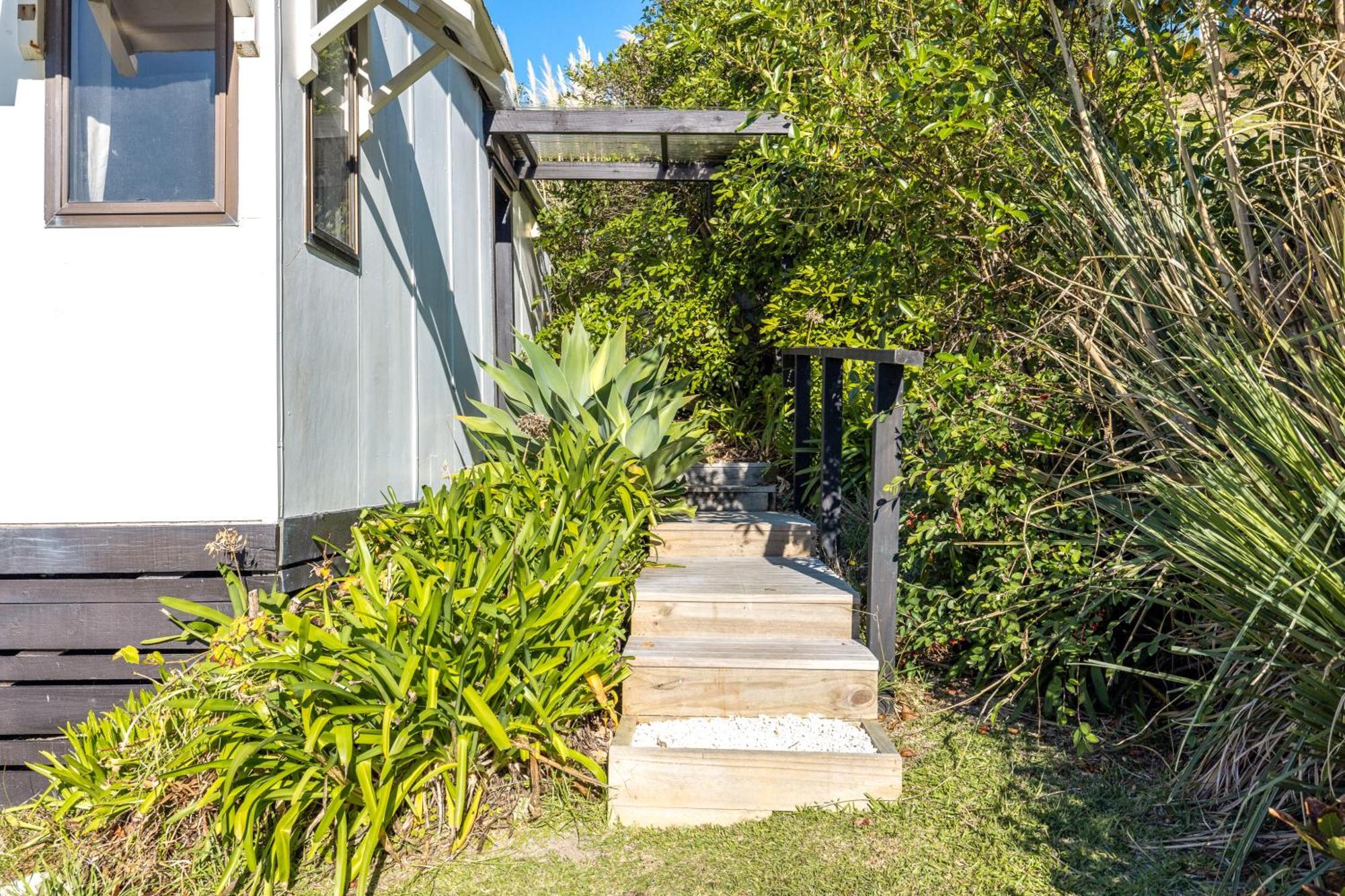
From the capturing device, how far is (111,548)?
311 cm

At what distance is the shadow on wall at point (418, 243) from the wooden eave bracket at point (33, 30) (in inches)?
49.8

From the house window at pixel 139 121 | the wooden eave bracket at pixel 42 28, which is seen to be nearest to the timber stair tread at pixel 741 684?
the house window at pixel 139 121

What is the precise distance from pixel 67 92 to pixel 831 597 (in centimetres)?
324

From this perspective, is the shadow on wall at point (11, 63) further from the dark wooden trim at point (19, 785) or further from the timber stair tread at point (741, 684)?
the timber stair tread at point (741, 684)

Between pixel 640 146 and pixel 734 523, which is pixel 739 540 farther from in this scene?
pixel 640 146

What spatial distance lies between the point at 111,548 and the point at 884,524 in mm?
2699

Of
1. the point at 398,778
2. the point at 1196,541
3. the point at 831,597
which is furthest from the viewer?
the point at 831,597

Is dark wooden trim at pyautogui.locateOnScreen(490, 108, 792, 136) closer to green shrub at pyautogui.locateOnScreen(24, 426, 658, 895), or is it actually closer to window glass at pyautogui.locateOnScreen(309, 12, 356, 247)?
window glass at pyautogui.locateOnScreen(309, 12, 356, 247)

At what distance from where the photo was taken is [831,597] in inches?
148

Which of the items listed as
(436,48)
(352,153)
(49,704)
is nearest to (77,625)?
(49,704)

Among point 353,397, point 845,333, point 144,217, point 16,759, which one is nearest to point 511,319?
point 845,333

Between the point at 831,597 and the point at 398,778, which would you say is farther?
the point at 831,597

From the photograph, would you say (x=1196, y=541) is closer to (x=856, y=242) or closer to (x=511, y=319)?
(x=856, y=242)

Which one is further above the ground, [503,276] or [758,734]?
[503,276]
